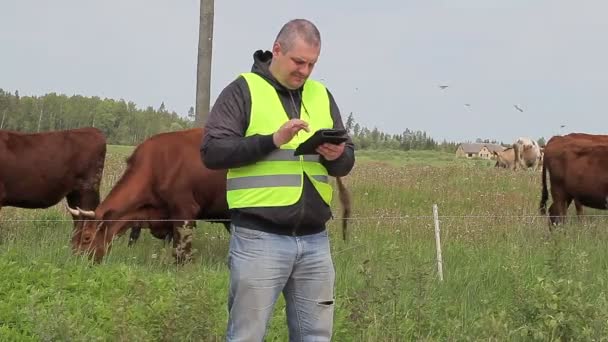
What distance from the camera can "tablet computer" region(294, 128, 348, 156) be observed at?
376 cm

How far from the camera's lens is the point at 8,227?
9930 mm

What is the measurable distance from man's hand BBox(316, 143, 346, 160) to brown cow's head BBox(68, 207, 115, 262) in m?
5.16

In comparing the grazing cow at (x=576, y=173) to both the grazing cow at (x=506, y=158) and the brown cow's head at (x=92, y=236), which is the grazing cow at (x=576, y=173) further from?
the grazing cow at (x=506, y=158)

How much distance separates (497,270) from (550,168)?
6019 millimetres

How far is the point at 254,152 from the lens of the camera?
378 centimetres

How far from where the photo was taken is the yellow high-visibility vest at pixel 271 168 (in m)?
3.90

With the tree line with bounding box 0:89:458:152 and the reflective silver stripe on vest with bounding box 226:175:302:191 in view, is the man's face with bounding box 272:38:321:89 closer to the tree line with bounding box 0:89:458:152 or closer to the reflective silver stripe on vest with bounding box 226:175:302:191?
the reflective silver stripe on vest with bounding box 226:175:302:191

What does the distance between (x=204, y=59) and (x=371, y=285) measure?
21.2 ft

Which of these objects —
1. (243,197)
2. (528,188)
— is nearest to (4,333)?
(243,197)

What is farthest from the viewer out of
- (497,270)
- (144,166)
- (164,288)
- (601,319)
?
(144,166)

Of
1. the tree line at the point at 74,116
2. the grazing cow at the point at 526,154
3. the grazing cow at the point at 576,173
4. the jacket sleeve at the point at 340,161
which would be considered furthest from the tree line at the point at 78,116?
the jacket sleeve at the point at 340,161

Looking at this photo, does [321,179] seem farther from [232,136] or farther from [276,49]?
[276,49]

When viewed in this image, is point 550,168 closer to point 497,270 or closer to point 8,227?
point 497,270

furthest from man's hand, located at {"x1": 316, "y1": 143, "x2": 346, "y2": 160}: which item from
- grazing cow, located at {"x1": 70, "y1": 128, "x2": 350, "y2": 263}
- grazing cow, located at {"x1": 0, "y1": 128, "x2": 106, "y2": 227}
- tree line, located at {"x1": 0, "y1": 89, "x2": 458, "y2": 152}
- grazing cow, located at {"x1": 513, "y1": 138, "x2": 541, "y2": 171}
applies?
grazing cow, located at {"x1": 513, "y1": 138, "x2": 541, "y2": 171}
